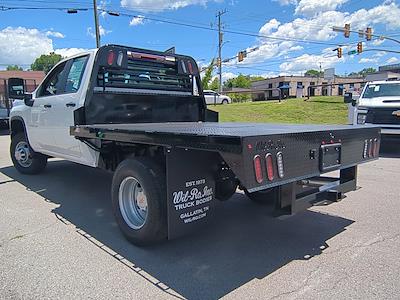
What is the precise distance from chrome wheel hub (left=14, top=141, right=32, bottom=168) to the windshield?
9596mm

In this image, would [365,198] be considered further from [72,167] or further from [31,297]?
[72,167]

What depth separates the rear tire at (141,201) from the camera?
3.66 m

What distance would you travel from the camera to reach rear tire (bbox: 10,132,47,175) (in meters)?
7.44

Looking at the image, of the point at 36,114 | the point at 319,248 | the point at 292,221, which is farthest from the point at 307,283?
the point at 36,114

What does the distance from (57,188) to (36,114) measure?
53.8 inches

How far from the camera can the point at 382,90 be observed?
11.5 metres

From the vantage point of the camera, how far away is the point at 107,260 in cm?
368

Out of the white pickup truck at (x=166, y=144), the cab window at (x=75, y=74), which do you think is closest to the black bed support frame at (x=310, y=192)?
the white pickup truck at (x=166, y=144)

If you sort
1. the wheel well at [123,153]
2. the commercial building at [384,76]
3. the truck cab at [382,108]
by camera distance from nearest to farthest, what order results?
1. the wheel well at [123,153]
2. the truck cab at [382,108]
3. the commercial building at [384,76]

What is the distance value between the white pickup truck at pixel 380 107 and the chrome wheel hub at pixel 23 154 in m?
8.48

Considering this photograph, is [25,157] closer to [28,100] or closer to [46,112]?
[28,100]

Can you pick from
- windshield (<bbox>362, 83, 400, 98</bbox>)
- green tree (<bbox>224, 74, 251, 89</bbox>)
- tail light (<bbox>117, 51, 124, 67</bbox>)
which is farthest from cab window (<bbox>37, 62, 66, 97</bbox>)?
green tree (<bbox>224, 74, 251, 89</bbox>)

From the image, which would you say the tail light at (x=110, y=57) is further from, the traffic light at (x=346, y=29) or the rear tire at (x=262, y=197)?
the traffic light at (x=346, y=29)

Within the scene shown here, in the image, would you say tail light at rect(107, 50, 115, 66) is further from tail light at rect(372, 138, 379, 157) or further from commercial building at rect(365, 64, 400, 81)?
commercial building at rect(365, 64, 400, 81)
